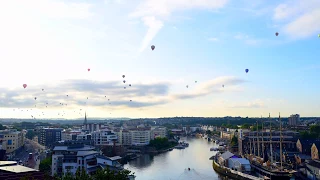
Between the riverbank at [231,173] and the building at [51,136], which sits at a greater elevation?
the building at [51,136]

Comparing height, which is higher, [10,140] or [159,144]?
[10,140]

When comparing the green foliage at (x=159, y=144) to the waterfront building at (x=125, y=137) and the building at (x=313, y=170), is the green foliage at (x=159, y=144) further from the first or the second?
the building at (x=313, y=170)

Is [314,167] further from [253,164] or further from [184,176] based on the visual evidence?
[184,176]

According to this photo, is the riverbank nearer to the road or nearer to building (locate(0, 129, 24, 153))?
the road

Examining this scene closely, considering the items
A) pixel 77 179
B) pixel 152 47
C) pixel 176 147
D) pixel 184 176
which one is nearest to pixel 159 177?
pixel 184 176

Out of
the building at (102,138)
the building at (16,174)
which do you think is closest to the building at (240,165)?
the building at (16,174)

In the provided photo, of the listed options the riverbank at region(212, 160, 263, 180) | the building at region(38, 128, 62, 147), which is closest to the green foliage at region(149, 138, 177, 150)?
the building at region(38, 128, 62, 147)

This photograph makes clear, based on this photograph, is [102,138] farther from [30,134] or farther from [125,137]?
[30,134]

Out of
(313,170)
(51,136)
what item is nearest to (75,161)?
(313,170)

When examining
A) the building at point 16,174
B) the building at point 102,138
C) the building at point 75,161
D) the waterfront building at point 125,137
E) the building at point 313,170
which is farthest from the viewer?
the waterfront building at point 125,137
